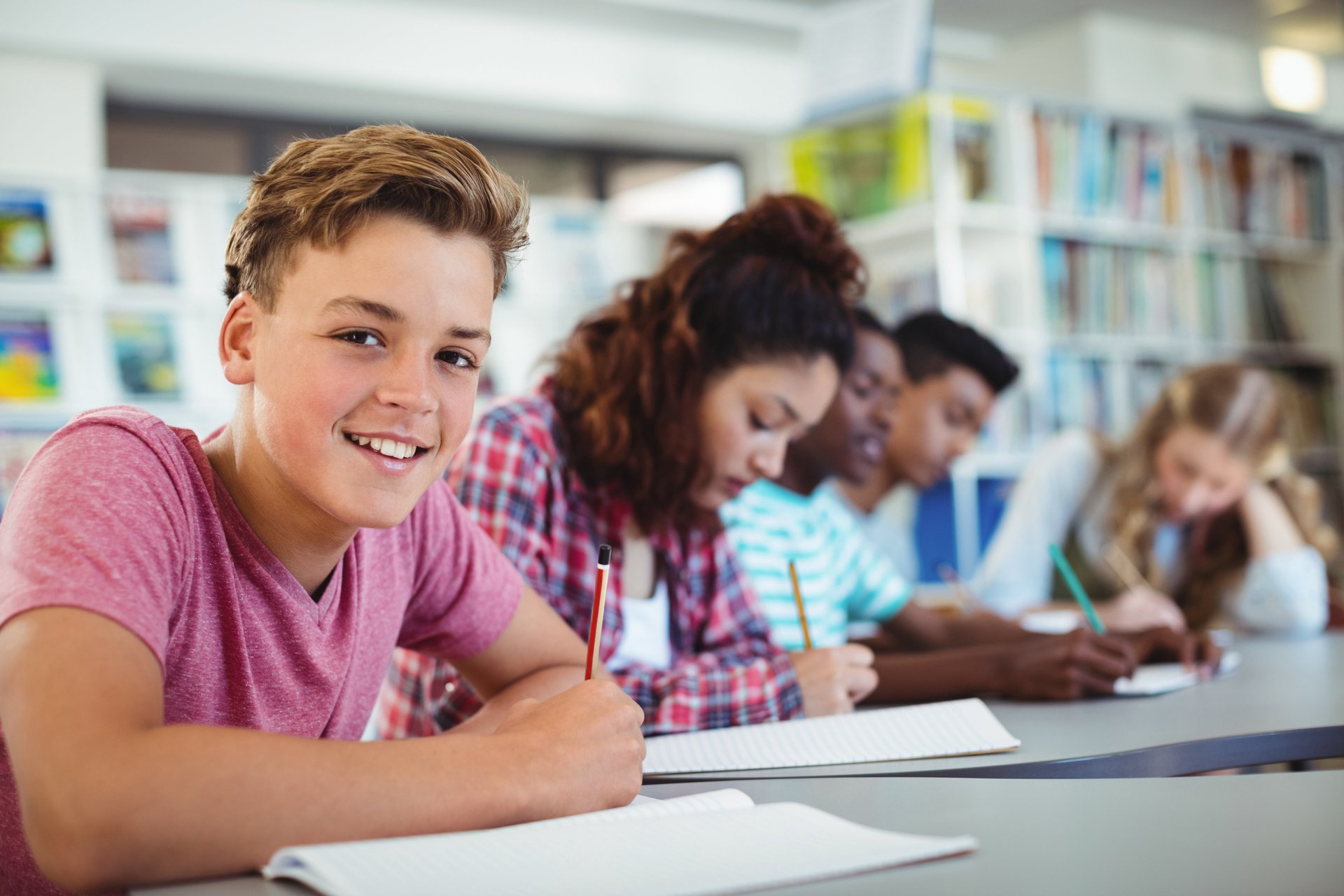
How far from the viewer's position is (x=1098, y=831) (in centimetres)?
76

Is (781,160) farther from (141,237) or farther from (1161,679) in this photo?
(1161,679)

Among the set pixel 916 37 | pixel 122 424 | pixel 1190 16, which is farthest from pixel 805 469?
pixel 1190 16

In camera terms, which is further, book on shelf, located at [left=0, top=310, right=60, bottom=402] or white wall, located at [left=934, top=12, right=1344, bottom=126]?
white wall, located at [left=934, top=12, right=1344, bottom=126]

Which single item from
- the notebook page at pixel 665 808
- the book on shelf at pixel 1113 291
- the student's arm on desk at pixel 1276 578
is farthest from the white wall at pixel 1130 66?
the notebook page at pixel 665 808

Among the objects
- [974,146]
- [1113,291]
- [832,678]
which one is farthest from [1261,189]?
[832,678]

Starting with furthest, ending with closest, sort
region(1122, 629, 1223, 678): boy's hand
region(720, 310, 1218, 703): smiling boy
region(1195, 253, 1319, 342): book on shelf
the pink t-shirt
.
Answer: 1. region(1195, 253, 1319, 342): book on shelf
2. region(720, 310, 1218, 703): smiling boy
3. region(1122, 629, 1223, 678): boy's hand
4. the pink t-shirt

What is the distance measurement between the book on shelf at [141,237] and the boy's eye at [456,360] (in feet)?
11.7

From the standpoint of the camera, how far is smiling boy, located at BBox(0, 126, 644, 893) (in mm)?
695

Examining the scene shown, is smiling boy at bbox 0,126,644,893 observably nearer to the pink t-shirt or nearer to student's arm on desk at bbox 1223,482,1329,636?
the pink t-shirt

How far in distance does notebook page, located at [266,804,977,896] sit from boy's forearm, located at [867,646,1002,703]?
0.74 meters

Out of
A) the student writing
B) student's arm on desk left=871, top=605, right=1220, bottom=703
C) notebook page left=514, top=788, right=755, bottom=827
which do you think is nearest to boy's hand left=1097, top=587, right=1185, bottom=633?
student's arm on desk left=871, top=605, right=1220, bottom=703

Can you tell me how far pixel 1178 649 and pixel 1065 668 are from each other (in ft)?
1.20

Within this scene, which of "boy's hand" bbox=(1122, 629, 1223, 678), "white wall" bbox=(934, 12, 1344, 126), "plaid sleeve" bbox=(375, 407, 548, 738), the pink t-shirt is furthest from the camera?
"white wall" bbox=(934, 12, 1344, 126)

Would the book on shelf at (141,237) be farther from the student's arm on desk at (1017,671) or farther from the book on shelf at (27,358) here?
the student's arm on desk at (1017,671)
